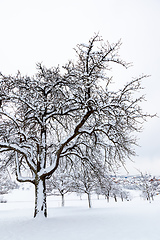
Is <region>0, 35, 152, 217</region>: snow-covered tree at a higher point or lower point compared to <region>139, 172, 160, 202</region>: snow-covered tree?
higher

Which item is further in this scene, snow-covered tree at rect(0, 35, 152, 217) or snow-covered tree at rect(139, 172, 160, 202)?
snow-covered tree at rect(139, 172, 160, 202)

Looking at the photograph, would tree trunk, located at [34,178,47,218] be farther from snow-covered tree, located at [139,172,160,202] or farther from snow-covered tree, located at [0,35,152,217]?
snow-covered tree, located at [139,172,160,202]

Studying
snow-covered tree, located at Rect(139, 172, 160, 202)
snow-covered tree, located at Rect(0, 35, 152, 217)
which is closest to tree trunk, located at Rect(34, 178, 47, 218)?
snow-covered tree, located at Rect(0, 35, 152, 217)

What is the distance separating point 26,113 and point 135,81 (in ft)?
18.2

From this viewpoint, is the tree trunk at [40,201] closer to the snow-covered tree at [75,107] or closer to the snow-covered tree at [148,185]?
the snow-covered tree at [75,107]

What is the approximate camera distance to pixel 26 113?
8.55 meters

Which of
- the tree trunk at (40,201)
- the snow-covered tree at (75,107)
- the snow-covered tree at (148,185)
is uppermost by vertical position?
the snow-covered tree at (75,107)

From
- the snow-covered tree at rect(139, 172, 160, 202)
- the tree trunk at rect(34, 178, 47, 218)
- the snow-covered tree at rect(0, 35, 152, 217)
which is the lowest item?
the snow-covered tree at rect(139, 172, 160, 202)

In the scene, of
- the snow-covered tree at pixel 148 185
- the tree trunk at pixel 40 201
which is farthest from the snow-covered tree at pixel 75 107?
the snow-covered tree at pixel 148 185

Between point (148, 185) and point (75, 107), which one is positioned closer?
point (75, 107)

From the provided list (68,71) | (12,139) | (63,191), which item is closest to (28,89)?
(68,71)

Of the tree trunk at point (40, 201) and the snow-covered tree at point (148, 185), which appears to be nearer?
the tree trunk at point (40, 201)

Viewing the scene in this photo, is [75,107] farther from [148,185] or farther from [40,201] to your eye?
[148,185]

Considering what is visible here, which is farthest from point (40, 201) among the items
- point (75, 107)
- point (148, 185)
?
point (148, 185)
